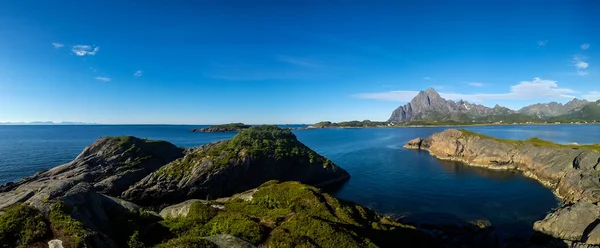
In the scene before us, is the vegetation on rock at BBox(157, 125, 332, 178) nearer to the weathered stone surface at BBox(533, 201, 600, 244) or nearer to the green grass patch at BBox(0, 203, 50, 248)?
the green grass patch at BBox(0, 203, 50, 248)

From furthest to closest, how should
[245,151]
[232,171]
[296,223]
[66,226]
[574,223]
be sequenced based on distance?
[245,151]
[232,171]
[574,223]
[296,223]
[66,226]

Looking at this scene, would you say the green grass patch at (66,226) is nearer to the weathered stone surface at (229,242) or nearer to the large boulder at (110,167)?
the weathered stone surface at (229,242)

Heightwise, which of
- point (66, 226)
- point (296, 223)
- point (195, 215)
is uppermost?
point (66, 226)

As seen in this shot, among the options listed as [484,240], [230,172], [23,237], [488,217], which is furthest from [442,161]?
[23,237]

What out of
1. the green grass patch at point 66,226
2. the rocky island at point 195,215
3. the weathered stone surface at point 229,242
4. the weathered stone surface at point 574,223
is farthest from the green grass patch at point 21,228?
the weathered stone surface at point 574,223

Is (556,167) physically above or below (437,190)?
above

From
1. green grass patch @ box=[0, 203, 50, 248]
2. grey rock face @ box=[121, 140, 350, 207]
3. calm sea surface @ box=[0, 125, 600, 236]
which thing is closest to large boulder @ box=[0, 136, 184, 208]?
grey rock face @ box=[121, 140, 350, 207]

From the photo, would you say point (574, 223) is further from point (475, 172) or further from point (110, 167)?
point (110, 167)

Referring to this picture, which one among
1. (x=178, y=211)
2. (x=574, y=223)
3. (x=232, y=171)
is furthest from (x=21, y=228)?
(x=574, y=223)
